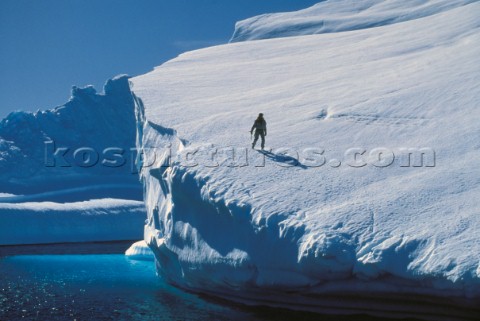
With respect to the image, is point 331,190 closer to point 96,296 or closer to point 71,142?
point 96,296

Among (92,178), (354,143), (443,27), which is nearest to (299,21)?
(443,27)

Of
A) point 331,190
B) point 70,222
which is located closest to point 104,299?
point 331,190

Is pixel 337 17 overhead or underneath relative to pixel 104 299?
overhead

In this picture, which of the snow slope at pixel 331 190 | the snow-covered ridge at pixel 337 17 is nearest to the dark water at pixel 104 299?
the snow slope at pixel 331 190

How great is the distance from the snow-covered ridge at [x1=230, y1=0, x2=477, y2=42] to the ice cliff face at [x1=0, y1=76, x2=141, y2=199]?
8.62 m

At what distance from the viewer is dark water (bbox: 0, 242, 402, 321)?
856 centimetres

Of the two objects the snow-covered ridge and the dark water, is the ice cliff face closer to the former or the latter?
the snow-covered ridge

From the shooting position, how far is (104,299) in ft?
32.8

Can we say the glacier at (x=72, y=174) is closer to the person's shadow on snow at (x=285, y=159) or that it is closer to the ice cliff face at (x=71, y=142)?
the ice cliff face at (x=71, y=142)

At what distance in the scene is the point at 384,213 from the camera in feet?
24.2

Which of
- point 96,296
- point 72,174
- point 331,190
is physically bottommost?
point 96,296

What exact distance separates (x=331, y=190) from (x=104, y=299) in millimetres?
4749

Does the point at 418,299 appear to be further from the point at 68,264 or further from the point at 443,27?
the point at 443,27

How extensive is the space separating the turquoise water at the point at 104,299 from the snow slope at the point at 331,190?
378mm
